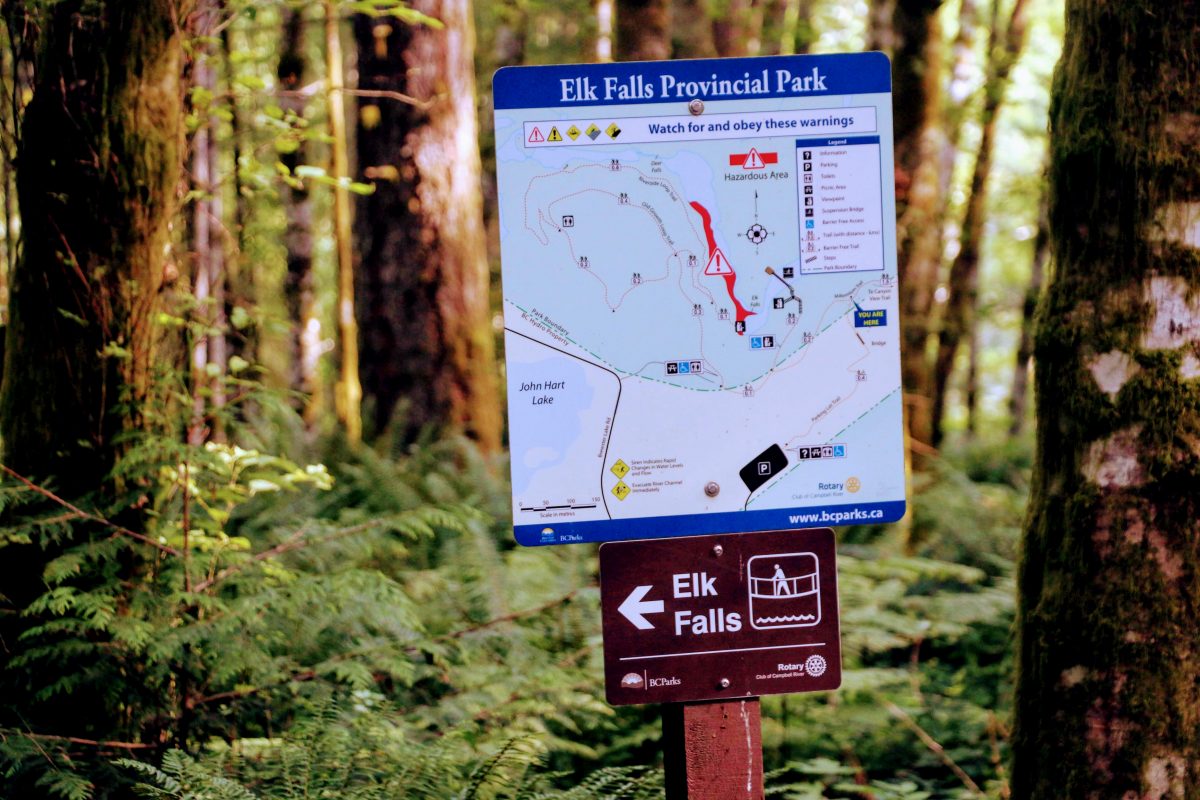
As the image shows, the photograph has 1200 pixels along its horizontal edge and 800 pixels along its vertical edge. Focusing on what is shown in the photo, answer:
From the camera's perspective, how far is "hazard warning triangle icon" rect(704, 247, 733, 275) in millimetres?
2734

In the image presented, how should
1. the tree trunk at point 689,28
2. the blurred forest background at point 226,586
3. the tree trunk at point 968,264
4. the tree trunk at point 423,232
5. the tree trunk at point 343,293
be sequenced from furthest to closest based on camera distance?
1. the tree trunk at point 968,264
2. the tree trunk at point 343,293
3. the tree trunk at point 689,28
4. the tree trunk at point 423,232
5. the blurred forest background at point 226,586

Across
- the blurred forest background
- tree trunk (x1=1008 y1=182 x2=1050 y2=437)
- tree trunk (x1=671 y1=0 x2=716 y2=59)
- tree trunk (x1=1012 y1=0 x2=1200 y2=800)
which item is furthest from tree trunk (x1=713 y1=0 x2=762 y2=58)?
tree trunk (x1=1012 y1=0 x2=1200 y2=800)

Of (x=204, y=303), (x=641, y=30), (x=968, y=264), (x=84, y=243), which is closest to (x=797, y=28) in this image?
(x=641, y=30)

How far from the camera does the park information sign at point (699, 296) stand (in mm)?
2686

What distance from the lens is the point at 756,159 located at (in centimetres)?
274

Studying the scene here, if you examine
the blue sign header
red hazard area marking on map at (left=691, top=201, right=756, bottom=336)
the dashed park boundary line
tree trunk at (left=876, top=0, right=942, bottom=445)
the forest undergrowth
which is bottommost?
the forest undergrowth

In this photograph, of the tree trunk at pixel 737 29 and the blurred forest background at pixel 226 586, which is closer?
the blurred forest background at pixel 226 586

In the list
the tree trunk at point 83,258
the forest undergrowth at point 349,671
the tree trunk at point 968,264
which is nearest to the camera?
the forest undergrowth at point 349,671

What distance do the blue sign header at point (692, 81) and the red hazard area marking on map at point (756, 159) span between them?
5.9 inches

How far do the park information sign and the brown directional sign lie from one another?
7 cm

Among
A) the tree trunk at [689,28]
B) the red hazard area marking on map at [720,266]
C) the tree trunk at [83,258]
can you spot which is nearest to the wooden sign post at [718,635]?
the red hazard area marking on map at [720,266]

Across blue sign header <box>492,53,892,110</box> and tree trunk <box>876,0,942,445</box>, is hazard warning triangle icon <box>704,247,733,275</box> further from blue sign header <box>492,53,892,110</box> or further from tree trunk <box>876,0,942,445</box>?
tree trunk <box>876,0,942,445</box>

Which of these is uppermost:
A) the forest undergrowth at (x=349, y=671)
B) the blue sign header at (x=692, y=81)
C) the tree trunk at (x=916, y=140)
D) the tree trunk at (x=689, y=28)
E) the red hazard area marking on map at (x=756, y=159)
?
the tree trunk at (x=689, y=28)

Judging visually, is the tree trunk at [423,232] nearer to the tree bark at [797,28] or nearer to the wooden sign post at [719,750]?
Result: the tree bark at [797,28]
